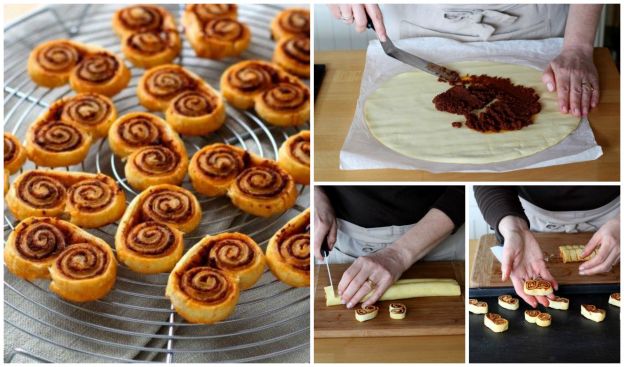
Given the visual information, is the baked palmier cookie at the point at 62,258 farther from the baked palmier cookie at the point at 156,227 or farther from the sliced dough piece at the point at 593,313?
the sliced dough piece at the point at 593,313

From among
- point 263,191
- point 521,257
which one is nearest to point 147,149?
point 263,191

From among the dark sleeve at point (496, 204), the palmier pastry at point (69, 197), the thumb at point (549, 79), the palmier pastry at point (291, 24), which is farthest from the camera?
the palmier pastry at point (291, 24)

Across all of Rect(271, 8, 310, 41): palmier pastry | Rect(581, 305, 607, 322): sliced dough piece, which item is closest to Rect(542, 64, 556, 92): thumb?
Rect(581, 305, 607, 322): sliced dough piece

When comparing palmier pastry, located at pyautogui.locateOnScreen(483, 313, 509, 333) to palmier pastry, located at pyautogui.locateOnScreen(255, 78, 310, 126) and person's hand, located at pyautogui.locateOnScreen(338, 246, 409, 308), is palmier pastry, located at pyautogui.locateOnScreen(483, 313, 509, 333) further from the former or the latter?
palmier pastry, located at pyautogui.locateOnScreen(255, 78, 310, 126)

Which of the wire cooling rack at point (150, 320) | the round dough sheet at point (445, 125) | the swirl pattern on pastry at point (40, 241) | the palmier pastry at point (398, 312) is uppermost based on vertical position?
the round dough sheet at point (445, 125)

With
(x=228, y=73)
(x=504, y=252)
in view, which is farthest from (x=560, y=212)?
(x=228, y=73)

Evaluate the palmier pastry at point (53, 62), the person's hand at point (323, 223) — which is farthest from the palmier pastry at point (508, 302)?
the palmier pastry at point (53, 62)

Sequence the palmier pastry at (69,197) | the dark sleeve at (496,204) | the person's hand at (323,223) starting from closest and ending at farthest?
1. the dark sleeve at (496,204)
2. the person's hand at (323,223)
3. the palmier pastry at (69,197)
